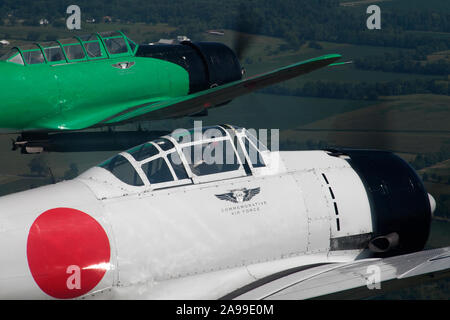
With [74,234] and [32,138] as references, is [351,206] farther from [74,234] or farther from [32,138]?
[32,138]

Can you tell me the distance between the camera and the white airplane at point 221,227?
27.1 ft

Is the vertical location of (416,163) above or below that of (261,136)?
below

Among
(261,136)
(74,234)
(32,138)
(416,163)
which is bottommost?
(416,163)

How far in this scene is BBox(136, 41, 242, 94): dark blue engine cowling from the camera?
1945 centimetres

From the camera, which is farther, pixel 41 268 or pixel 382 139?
pixel 382 139

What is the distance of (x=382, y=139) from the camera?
38.6 ft

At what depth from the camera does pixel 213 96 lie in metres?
16.3

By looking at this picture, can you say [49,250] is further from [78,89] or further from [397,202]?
[78,89]

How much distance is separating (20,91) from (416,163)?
1265 inches

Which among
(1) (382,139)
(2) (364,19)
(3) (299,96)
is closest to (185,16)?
(2) (364,19)

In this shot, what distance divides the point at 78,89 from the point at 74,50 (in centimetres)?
106

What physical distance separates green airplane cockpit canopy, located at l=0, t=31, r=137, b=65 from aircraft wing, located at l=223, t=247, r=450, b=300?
10836 millimetres

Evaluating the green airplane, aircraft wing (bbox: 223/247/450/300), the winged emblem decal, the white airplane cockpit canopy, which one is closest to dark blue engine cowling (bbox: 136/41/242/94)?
the green airplane

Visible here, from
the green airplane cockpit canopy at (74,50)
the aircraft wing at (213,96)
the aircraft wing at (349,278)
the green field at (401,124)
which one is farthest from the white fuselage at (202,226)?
the green field at (401,124)
